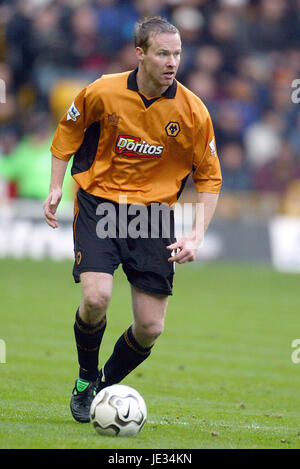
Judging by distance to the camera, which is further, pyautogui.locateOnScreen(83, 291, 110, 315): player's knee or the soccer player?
the soccer player

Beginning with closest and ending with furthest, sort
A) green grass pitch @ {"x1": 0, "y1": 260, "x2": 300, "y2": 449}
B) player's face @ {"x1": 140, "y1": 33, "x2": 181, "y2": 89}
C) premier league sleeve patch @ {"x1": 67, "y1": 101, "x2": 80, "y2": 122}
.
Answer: green grass pitch @ {"x1": 0, "y1": 260, "x2": 300, "y2": 449}
player's face @ {"x1": 140, "y1": 33, "x2": 181, "y2": 89}
premier league sleeve patch @ {"x1": 67, "y1": 101, "x2": 80, "y2": 122}

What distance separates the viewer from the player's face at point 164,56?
5.73 m

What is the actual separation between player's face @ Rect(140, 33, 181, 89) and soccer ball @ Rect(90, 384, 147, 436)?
1.95 meters

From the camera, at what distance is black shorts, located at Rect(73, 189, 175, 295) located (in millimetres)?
5809

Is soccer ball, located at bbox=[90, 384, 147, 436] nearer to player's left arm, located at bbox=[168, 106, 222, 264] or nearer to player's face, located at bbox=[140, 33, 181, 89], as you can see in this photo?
player's left arm, located at bbox=[168, 106, 222, 264]

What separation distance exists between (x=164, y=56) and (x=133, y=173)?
764mm

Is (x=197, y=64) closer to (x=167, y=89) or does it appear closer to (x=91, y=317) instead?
(x=167, y=89)

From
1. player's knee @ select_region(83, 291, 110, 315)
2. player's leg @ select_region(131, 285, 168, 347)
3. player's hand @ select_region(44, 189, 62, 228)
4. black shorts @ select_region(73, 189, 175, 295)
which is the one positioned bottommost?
player's leg @ select_region(131, 285, 168, 347)

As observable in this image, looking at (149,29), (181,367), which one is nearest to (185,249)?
(149,29)

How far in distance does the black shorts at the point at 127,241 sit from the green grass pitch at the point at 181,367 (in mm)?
902

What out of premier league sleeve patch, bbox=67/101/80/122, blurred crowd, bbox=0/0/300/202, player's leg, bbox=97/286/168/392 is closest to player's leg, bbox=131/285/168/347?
player's leg, bbox=97/286/168/392

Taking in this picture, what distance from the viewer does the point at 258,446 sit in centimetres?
511

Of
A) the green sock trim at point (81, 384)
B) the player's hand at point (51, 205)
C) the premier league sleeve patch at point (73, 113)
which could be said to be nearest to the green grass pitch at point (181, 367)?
the green sock trim at point (81, 384)

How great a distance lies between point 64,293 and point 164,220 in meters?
7.54
